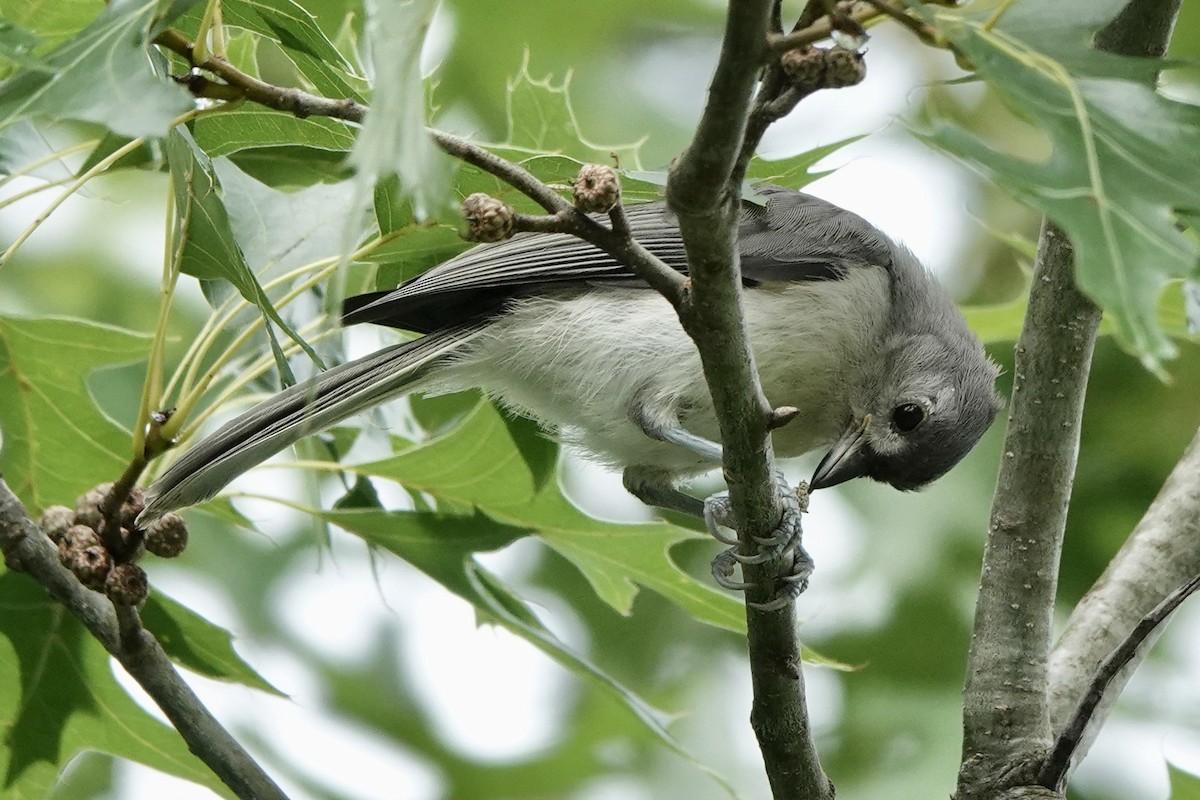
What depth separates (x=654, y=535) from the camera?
350 centimetres

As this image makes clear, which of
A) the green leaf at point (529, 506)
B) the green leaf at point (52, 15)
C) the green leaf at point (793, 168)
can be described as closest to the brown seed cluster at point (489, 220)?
the green leaf at point (793, 168)

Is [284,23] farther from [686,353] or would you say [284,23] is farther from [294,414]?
[686,353]

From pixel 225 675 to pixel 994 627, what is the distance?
72.5 inches

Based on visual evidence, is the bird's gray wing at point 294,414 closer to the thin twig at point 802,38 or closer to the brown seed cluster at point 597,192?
the brown seed cluster at point 597,192

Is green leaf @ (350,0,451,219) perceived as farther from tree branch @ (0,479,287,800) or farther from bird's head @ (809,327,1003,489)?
bird's head @ (809,327,1003,489)

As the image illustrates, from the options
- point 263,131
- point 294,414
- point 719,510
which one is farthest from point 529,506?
point 263,131

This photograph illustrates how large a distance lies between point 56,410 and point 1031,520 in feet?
7.67

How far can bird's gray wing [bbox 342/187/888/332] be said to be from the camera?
3.97 metres

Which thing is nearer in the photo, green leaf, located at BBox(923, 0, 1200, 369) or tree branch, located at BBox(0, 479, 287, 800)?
green leaf, located at BBox(923, 0, 1200, 369)

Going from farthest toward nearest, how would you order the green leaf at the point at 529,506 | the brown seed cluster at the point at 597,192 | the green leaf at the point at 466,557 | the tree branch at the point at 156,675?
1. the green leaf at the point at 529,506
2. the green leaf at the point at 466,557
3. the tree branch at the point at 156,675
4. the brown seed cluster at the point at 597,192

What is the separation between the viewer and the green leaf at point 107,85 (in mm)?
1935

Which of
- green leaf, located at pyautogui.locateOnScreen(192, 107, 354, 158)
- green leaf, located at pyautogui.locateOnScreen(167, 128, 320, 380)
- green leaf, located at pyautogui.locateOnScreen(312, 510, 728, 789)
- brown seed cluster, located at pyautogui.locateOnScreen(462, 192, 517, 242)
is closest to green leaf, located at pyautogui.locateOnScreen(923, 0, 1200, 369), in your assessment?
brown seed cluster, located at pyautogui.locateOnScreen(462, 192, 517, 242)

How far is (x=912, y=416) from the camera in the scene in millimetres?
4164

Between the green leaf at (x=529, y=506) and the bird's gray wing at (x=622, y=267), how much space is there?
1.70 feet
